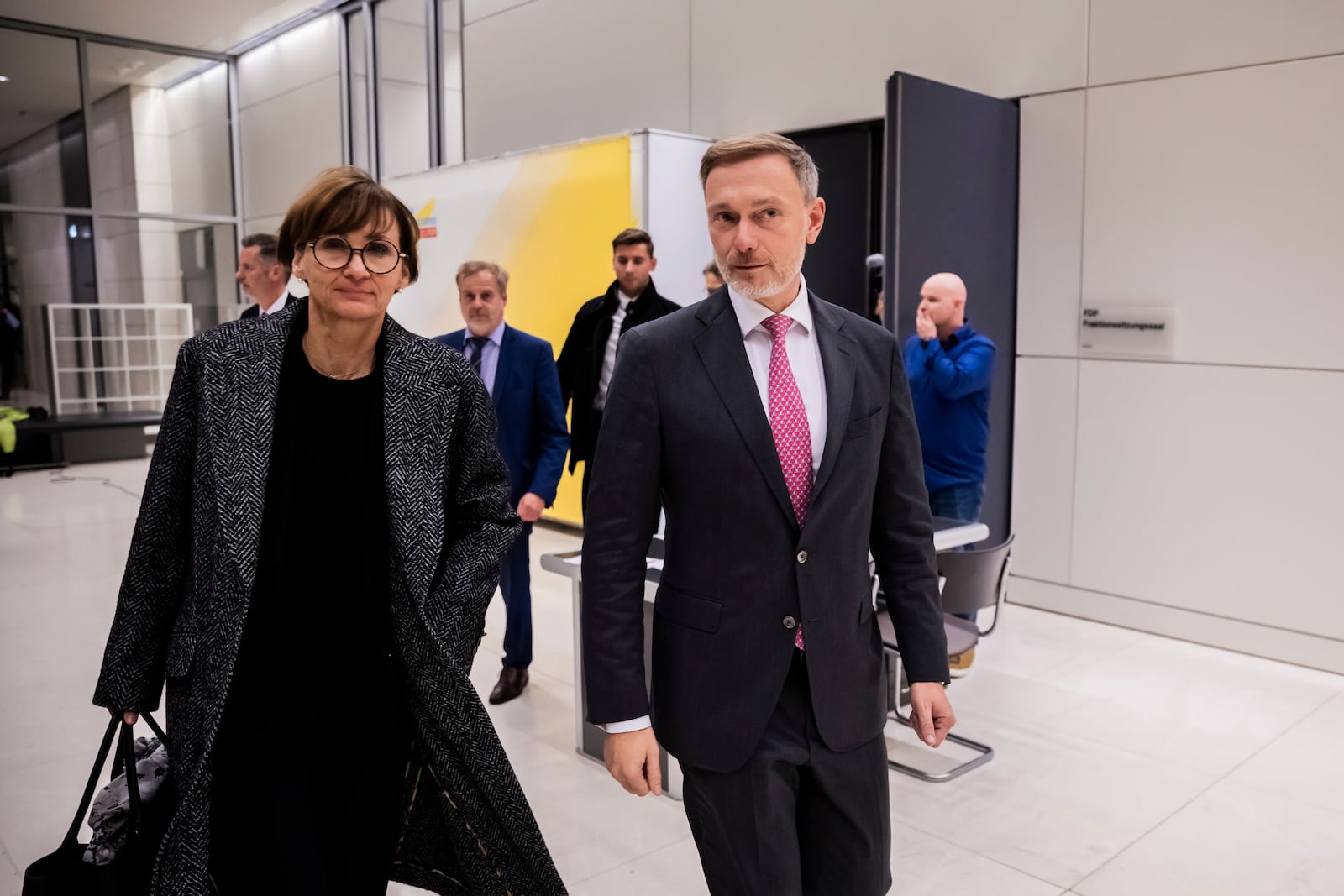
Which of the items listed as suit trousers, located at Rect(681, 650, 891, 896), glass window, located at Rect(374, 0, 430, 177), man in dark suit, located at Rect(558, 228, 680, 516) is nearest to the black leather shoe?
man in dark suit, located at Rect(558, 228, 680, 516)

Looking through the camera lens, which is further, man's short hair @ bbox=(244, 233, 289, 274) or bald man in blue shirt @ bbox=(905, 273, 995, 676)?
man's short hair @ bbox=(244, 233, 289, 274)

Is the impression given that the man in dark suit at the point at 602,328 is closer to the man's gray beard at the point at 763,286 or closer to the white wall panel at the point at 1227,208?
the white wall panel at the point at 1227,208

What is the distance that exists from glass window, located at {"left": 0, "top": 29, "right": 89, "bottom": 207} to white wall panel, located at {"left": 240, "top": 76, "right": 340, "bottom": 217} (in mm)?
1949

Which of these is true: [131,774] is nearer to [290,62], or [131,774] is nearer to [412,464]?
[412,464]

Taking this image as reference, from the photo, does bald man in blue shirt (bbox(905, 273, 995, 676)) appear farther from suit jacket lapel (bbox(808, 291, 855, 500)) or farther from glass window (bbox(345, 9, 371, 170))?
glass window (bbox(345, 9, 371, 170))

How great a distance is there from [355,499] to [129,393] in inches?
496

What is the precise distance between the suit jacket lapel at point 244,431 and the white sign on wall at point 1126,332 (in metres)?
4.57

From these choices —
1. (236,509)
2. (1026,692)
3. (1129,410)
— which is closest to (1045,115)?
(1129,410)

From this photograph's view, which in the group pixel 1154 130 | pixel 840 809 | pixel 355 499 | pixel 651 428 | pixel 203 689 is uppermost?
pixel 1154 130

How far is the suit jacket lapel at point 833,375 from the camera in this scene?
1660 mm

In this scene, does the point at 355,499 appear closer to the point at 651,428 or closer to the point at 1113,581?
the point at 651,428

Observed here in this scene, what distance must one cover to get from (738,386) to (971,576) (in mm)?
2242

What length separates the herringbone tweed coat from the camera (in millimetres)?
1683

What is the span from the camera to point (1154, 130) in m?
5.15
